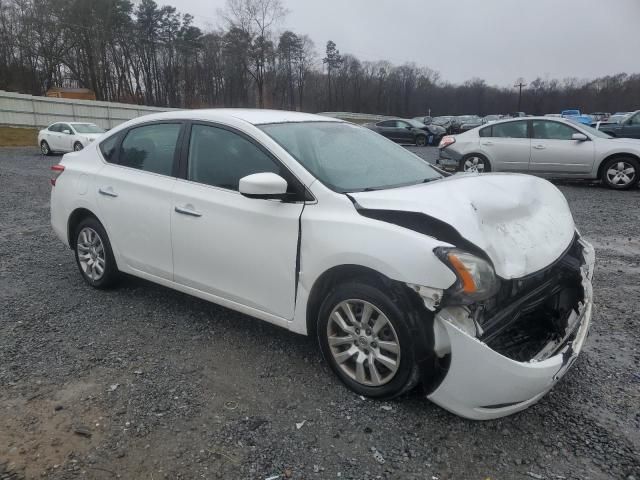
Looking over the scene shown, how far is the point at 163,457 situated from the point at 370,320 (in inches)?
50.1

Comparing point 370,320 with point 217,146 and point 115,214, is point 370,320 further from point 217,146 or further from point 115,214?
point 115,214

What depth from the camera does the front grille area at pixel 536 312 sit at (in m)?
2.62

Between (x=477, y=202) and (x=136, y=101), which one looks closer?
(x=477, y=202)

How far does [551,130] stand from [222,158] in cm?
971

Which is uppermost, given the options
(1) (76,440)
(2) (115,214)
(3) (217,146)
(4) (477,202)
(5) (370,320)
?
(3) (217,146)

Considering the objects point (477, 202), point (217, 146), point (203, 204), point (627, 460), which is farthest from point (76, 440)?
point (627, 460)

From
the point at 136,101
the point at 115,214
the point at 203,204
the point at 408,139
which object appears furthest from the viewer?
the point at 136,101

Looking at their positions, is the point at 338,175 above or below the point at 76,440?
above

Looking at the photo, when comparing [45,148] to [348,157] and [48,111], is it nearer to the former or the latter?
[48,111]

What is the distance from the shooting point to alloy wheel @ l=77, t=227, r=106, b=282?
14.6ft

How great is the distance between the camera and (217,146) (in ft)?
11.7

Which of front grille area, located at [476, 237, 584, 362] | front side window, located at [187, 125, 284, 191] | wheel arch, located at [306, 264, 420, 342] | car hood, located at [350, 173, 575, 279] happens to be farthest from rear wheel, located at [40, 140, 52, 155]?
front grille area, located at [476, 237, 584, 362]

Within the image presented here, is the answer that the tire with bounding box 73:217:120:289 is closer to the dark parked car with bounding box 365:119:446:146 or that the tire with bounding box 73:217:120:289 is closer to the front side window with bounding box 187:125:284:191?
the front side window with bounding box 187:125:284:191

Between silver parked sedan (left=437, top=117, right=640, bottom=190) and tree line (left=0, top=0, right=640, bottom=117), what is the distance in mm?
58859
